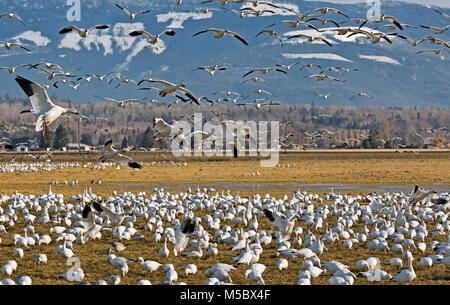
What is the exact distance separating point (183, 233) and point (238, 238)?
10.2 feet

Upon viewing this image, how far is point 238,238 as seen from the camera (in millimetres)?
18312

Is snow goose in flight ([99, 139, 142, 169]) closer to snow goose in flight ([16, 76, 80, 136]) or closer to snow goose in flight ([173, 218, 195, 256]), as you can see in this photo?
snow goose in flight ([16, 76, 80, 136])

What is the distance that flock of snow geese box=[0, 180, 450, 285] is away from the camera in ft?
46.9

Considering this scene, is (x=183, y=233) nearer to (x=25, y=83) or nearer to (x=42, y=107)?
(x=42, y=107)

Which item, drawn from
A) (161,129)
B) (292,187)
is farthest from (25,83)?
(292,187)

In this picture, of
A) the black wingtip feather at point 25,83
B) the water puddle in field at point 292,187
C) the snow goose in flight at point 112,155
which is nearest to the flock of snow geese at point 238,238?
the snow goose in flight at point 112,155

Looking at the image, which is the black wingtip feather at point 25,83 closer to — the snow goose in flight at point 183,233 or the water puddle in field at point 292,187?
the snow goose in flight at point 183,233

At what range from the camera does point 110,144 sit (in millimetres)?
16969

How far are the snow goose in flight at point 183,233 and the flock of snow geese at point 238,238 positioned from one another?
0.09 feet

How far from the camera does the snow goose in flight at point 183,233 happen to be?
15438 mm
